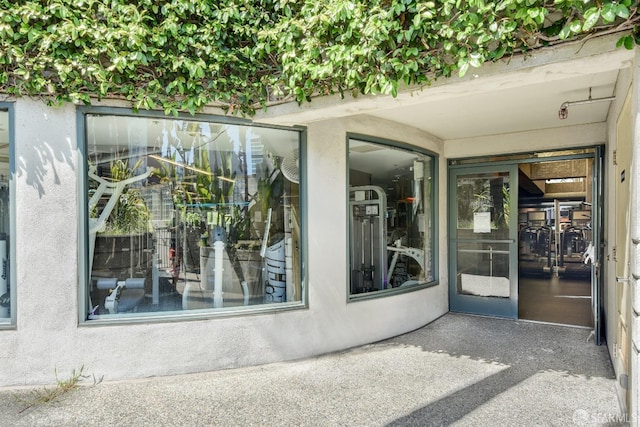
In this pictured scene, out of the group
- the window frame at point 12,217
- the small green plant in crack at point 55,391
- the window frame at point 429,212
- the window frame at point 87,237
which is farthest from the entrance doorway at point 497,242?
the window frame at point 12,217

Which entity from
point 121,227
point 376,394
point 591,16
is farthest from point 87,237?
point 591,16

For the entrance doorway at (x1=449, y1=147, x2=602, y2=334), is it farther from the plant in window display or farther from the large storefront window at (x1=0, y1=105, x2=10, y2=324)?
the large storefront window at (x1=0, y1=105, x2=10, y2=324)

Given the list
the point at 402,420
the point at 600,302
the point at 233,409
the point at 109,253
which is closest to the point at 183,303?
the point at 109,253

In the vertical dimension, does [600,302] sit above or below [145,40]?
below

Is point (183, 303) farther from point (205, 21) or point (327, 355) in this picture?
point (205, 21)

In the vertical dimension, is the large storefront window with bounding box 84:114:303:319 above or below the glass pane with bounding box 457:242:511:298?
above

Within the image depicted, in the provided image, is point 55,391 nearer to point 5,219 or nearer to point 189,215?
point 5,219

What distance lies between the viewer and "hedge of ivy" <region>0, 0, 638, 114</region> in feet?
7.66

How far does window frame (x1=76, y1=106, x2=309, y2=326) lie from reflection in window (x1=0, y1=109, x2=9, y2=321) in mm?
541

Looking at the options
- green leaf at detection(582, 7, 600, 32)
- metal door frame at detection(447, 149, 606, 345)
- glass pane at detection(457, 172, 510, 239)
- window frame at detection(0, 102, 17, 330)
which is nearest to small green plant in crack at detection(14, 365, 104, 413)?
window frame at detection(0, 102, 17, 330)

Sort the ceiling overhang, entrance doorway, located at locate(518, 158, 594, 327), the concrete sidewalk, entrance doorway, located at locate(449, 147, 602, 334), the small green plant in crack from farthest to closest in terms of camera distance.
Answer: entrance doorway, located at locate(518, 158, 594, 327)
entrance doorway, located at locate(449, 147, 602, 334)
the small green plant in crack
the concrete sidewalk
the ceiling overhang

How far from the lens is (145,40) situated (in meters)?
3.02

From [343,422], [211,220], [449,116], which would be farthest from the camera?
[449,116]

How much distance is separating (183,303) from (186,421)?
1146 millimetres
